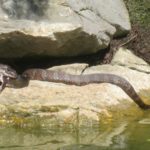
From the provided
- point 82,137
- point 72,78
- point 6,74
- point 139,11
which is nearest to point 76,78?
point 72,78

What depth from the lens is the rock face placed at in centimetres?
1248

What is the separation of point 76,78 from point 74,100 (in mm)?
1107

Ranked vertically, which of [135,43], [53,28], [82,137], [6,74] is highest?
[53,28]

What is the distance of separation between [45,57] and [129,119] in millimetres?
2766

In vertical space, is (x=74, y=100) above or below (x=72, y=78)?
above

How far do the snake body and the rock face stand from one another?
0.51 meters

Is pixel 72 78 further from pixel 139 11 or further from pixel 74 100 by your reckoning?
pixel 139 11

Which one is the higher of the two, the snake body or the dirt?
the snake body

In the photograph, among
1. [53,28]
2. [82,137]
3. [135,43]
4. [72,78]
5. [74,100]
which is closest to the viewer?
[82,137]

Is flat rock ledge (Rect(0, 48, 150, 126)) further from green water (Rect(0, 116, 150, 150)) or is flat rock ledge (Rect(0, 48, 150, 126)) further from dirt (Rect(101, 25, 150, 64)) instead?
dirt (Rect(101, 25, 150, 64))

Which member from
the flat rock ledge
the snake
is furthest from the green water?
the snake

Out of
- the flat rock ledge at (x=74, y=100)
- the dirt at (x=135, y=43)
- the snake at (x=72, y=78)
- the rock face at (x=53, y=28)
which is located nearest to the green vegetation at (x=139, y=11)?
the dirt at (x=135, y=43)

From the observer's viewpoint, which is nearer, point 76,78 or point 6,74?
point 6,74

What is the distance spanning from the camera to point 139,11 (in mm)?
16750
